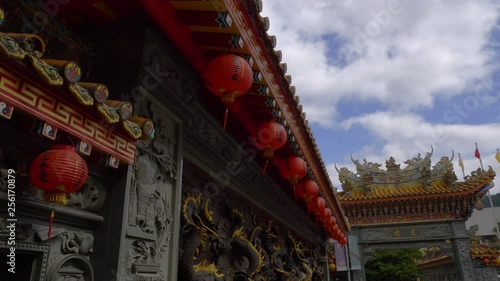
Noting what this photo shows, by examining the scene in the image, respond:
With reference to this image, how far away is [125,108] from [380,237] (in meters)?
15.6

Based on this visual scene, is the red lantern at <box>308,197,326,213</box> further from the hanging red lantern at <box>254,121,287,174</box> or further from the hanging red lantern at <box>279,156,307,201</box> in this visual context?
the hanging red lantern at <box>254,121,287,174</box>

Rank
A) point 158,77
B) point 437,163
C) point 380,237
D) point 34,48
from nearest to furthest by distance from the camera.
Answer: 1. point 34,48
2. point 158,77
3. point 380,237
4. point 437,163

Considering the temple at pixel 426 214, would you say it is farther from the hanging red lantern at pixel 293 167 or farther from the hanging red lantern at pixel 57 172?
the hanging red lantern at pixel 57 172

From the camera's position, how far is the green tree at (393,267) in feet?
84.8

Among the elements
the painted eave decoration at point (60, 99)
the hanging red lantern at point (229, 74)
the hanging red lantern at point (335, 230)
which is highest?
the hanging red lantern at point (229, 74)

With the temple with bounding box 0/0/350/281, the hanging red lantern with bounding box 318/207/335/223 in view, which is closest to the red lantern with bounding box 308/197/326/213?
the hanging red lantern with bounding box 318/207/335/223

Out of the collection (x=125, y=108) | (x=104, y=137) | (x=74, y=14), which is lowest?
(x=104, y=137)

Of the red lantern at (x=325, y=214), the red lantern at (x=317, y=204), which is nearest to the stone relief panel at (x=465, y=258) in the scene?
the red lantern at (x=325, y=214)

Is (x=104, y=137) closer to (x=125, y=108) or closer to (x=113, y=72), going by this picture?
(x=125, y=108)

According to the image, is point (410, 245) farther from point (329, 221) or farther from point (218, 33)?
point (218, 33)

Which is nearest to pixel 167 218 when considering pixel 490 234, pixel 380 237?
pixel 380 237

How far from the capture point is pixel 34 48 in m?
1.82

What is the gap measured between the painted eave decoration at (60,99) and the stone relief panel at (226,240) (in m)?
1.47

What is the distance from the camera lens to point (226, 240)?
15.2 ft
